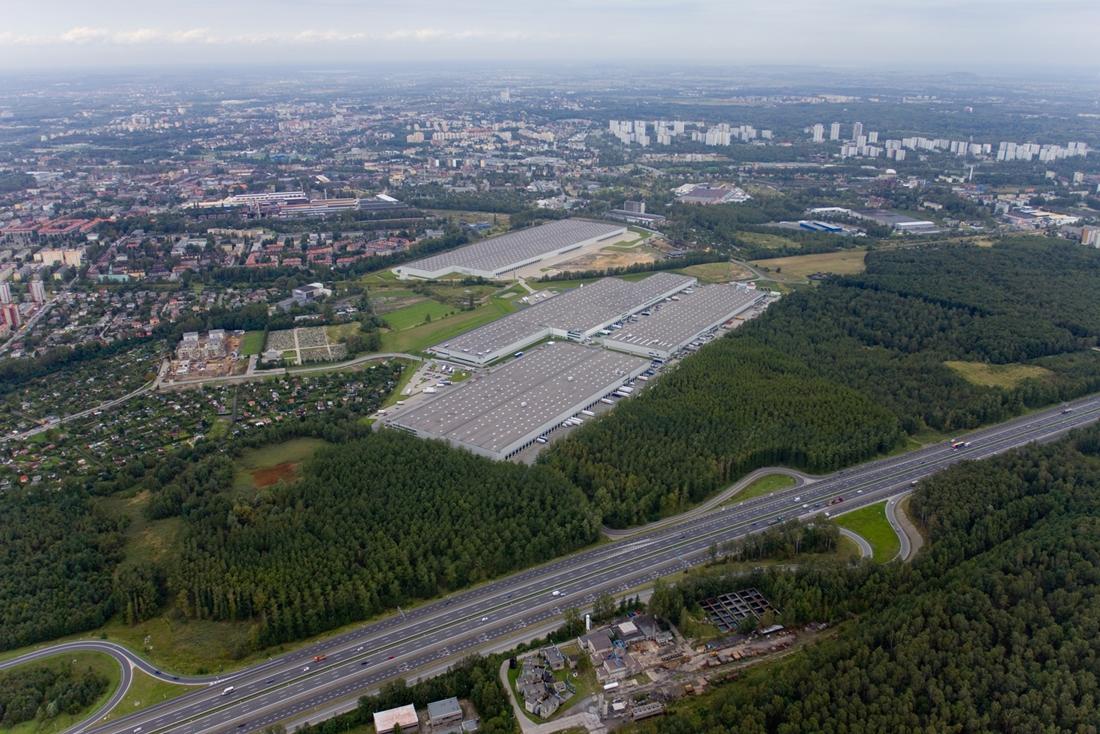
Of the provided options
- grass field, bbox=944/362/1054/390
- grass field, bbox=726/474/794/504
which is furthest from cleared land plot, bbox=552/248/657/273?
grass field, bbox=726/474/794/504

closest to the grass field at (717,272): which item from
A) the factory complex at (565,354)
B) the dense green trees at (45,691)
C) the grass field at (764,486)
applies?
the factory complex at (565,354)

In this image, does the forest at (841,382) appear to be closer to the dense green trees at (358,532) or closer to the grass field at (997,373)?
the grass field at (997,373)

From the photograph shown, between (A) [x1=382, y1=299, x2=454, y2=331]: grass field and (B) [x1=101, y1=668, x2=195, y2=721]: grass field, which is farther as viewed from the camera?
(A) [x1=382, y1=299, x2=454, y2=331]: grass field

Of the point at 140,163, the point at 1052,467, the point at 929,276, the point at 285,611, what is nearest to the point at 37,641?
the point at 285,611

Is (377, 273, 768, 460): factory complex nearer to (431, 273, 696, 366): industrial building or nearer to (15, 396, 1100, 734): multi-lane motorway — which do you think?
(431, 273, 696, 366): industrial building

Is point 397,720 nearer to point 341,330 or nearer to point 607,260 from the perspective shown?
point 341,330

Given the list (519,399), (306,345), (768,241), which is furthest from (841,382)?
(768,241)
